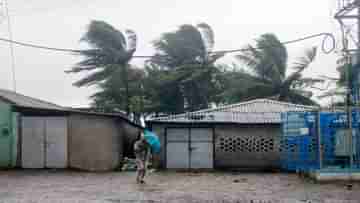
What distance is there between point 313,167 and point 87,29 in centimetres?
1756

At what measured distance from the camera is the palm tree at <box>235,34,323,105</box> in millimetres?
29578

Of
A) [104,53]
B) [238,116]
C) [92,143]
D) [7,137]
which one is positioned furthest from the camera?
[104,53]

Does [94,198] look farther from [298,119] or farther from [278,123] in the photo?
[278,123]

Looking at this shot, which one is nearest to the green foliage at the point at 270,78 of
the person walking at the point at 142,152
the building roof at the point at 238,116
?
the building roof at the point at 238,116

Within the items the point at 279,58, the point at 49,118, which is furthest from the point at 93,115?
the point at 279,58

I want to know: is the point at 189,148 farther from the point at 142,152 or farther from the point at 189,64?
the point at 189,64

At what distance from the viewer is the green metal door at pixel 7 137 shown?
18.3m

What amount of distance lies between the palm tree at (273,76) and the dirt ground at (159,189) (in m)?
14.4

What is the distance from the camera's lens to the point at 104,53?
2856 centimetres

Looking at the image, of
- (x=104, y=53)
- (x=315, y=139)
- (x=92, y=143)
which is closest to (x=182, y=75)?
(x=104, y=53)

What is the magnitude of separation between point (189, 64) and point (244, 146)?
36.4ft

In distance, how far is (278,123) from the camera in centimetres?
2008

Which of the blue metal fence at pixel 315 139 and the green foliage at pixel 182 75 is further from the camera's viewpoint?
the green foliage at pixel 182 75

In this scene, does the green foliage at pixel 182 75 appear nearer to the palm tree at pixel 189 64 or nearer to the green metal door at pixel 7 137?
the palm tree at pixel 189 64
